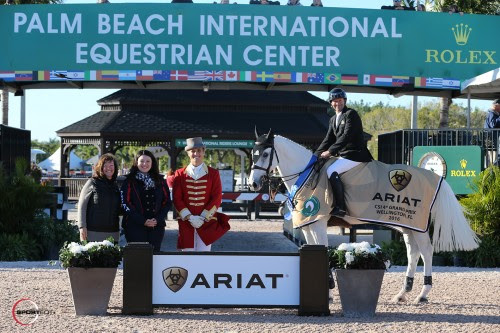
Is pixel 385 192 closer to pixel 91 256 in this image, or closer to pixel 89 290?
pixel 91 256

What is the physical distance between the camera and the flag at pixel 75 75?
21.0 m

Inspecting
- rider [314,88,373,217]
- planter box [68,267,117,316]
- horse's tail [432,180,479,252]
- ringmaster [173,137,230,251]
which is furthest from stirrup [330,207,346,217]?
planter box [68,267,117,316]

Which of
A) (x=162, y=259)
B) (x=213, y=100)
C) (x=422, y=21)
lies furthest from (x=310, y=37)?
(x=213, y=100)

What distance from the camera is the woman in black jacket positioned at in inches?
475

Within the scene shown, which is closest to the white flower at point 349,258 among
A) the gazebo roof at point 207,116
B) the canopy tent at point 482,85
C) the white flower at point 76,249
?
the white flower at point 76,249

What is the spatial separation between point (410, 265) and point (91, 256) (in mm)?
4390

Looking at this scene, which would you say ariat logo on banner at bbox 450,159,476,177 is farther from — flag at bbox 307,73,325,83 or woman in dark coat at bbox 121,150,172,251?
woman in dark coat at bbox 121,150,172,251

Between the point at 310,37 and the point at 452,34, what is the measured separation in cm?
348

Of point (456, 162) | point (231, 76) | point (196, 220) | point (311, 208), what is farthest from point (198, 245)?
point (231, 76)

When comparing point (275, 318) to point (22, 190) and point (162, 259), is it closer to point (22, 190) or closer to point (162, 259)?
point (162, 259)

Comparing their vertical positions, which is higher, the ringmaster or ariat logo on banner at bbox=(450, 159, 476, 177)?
ariat logo on banner at bbox=(450, 159, 476, 177)

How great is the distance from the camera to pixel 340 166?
1177cm

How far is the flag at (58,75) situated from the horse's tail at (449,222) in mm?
11514

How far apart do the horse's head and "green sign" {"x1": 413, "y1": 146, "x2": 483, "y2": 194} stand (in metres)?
6.91
